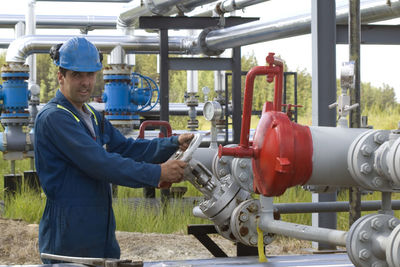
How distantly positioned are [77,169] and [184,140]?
53cm

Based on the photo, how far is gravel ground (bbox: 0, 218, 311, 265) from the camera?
15.2ft

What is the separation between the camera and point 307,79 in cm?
2284

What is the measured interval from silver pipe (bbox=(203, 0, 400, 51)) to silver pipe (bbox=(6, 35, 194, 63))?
111 centimetres

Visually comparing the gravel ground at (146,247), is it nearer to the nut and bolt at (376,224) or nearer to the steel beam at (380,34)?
the steel beam at (380,34)

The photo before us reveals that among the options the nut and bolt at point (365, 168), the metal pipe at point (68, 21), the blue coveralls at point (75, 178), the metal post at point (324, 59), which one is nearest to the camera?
the nut and bolt at point (365, 168)

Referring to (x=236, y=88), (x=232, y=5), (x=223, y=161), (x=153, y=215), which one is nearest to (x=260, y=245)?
(x=223, y=161)

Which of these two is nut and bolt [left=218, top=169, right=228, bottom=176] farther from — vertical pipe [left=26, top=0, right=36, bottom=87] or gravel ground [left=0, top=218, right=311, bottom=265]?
vertical pipe [left=26, top=0, right=36, bottom=87]

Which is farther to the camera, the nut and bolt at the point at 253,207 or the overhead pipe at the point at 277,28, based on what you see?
the overhead pipe at the point at 277,28

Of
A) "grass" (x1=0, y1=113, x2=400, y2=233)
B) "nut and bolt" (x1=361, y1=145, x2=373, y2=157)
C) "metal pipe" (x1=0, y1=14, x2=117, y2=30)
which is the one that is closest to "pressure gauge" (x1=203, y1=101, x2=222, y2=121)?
"nut and bolt" (x1=361, y1=145, x2=373, y2=157)

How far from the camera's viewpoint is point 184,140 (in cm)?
302

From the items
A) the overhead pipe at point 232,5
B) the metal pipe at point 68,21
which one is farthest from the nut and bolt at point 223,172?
the metal pipe at point 68,21

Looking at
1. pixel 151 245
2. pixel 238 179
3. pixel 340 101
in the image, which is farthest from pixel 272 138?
pixel 151 245

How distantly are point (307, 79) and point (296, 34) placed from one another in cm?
1740

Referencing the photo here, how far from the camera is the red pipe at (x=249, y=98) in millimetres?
2348
